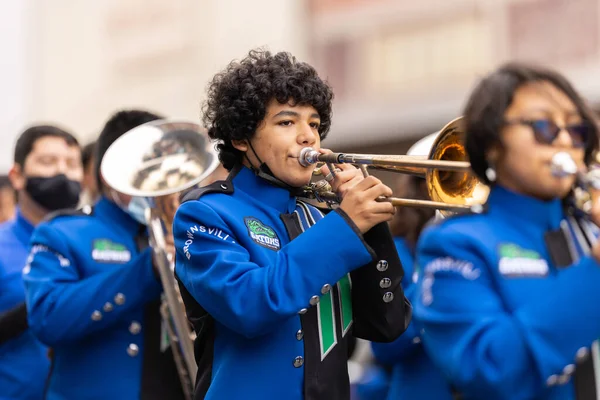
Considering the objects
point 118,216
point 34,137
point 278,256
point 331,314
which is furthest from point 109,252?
point 278,256

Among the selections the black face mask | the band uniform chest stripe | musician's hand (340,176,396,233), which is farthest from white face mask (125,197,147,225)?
musician's hand (340,176,396,233)

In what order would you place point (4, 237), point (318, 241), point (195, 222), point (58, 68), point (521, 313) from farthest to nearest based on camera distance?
point (58, 68)
point (4, 237)
point (195, 222)
point (318, 241)
point (521, 313)

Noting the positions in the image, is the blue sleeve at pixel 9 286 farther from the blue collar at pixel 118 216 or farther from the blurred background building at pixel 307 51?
the blurred background building at pixel 307 51

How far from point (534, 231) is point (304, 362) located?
0.98 m

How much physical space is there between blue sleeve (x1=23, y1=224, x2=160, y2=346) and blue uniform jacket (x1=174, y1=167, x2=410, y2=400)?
896mm

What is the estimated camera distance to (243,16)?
1398 centimetres

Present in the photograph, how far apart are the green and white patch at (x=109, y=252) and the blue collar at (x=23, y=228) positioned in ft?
3.17

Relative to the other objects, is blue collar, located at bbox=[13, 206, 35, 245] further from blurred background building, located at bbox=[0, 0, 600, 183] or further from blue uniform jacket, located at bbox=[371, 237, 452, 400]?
blurred background building, located at bbox=[0, 0, 600, 183]

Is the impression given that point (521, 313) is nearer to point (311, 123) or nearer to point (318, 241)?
point (318, 241)

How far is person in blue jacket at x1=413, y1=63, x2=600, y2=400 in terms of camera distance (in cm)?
249

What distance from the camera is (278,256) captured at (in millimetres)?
3283

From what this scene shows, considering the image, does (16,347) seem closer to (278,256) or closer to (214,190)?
(214,190)

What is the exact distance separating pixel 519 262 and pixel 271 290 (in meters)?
0.86

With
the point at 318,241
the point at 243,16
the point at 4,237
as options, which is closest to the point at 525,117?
the point at 318,241
